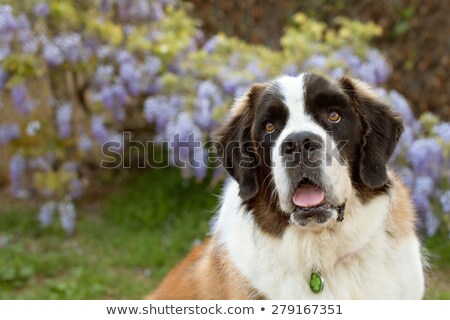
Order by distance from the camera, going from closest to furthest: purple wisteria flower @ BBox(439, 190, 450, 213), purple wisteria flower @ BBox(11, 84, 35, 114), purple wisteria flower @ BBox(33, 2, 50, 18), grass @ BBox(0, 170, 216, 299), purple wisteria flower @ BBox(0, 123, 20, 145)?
purple wisteria flower @ BBox(439, 190, 450, 213), grass @ BBox(0, 170, 216, 299), purple wisteria flower @ BBox(33, 2, 50, 18), purple wisteria flower @ BBox(11, 84, 35, 114), purple wisteria flower @ BBox(0, 123, 20, 145)

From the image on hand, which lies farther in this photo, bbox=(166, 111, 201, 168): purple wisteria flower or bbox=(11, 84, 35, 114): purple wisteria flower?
bbox=(11, 84, 35, 114): purple wisteria flower

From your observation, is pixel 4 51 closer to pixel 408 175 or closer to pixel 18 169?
pixel 18 169

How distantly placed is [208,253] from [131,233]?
2755mm

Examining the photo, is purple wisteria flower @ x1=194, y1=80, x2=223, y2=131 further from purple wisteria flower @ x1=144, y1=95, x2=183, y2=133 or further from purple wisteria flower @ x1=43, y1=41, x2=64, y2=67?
purple wisteria flower @ x1=43, y1=41, x2=64, y2=67

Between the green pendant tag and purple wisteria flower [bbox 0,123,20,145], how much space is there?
3940 millimetres

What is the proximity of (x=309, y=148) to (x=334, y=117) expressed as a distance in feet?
0.85

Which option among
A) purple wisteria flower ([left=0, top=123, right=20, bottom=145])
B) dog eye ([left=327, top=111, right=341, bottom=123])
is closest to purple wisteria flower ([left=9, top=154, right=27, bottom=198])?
purple wisteria flower ([left=0, top=123, right=20, bottom=145])

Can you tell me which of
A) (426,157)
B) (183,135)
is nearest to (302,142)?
(426,157)

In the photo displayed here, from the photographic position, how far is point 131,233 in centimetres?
647

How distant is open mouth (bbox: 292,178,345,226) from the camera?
3.19 metres

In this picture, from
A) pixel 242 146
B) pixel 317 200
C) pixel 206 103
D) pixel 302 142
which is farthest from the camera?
pixel 206 103

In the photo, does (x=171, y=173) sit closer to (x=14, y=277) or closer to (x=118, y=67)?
(x=118, y=67)

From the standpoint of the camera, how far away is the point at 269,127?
334 centimetres
